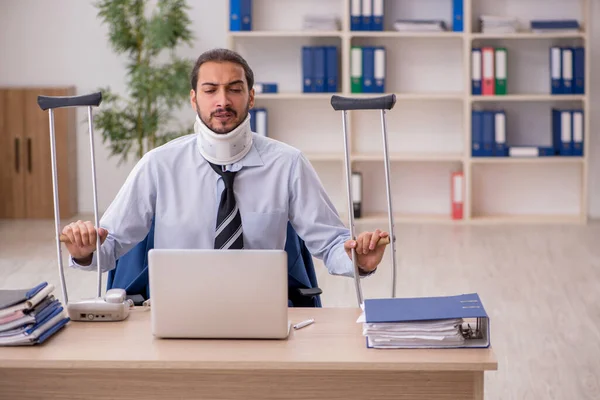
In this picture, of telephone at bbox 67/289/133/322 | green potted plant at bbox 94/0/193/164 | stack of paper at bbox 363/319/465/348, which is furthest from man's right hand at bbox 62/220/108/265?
green potted plant at bbox 94/0/193/164

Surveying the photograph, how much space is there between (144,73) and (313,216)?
4.34 m

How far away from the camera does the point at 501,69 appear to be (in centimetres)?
745

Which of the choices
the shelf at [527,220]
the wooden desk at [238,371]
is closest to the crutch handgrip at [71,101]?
the wooden desk at [238,371]

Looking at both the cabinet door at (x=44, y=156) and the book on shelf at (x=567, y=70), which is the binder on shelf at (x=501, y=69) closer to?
the book on shelf at (x=567, y=70)

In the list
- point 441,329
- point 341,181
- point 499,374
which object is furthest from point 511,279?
point 441,329

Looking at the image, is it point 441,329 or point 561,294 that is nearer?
point 441,329

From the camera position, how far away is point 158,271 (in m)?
2.34

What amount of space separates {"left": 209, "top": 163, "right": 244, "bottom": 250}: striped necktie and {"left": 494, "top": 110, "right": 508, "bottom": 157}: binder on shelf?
4747 mm

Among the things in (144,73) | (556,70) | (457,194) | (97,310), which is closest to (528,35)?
(556,70)

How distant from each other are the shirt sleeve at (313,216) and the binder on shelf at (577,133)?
15.4 ft

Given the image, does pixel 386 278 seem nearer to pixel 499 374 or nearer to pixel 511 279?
pixel 511 279

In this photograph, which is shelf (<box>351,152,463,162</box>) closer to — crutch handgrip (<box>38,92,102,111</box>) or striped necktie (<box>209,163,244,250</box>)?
striped necktie (<box>209,163,244,250</box>)

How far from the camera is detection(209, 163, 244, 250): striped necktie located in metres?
2.96

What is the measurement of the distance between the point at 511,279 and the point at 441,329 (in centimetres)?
349
